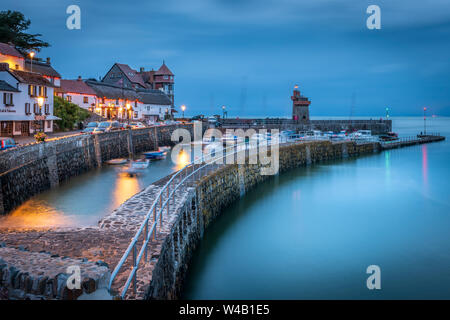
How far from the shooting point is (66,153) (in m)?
29.6

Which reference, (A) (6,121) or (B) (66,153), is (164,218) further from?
(A) (6,121)

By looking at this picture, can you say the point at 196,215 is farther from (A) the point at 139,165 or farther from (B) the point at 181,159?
(B) the point at 181,159

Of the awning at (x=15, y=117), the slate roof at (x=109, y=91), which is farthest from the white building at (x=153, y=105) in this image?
the awning at (x=15, y=117)

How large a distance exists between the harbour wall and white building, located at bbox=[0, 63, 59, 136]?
4487cm

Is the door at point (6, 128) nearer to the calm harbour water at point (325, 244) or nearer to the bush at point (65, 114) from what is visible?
the bush at point (65, 114)

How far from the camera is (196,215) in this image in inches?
634

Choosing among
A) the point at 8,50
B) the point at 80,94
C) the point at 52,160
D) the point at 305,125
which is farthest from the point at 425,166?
the point at 80,94

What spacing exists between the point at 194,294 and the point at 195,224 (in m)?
3.96

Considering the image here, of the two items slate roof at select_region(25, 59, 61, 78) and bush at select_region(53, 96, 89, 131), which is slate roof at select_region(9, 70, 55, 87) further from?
slate roof at select_region(25, 59, 61, 78)

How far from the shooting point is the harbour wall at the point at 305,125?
261ft

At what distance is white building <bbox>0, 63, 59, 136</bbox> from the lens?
3681cm

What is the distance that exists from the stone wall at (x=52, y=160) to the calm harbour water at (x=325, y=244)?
990 cm

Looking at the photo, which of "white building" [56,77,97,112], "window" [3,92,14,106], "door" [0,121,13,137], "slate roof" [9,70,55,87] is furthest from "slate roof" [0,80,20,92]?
"white building" [56,77,97,112]
